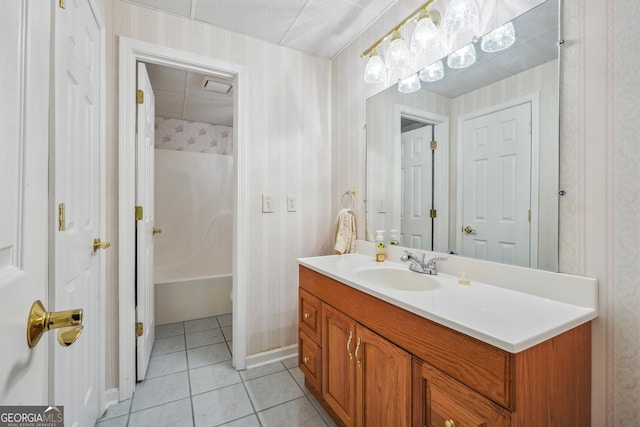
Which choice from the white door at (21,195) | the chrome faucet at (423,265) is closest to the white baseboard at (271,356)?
the chrome faucet at (423,265)

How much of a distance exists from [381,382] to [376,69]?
1.61 metres

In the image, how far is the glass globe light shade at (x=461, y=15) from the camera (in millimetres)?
1214

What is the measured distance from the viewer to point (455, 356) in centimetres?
78

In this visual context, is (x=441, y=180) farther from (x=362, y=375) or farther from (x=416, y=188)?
(x=362, y=375)

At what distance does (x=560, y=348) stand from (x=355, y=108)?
5.55ft

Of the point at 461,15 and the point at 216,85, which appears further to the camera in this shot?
the point at 216,85

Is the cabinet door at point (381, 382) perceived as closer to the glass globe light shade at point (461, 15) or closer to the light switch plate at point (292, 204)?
the light switch plate at point (292, 204)

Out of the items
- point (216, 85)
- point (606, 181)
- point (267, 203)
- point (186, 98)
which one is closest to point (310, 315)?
point (267, 203)

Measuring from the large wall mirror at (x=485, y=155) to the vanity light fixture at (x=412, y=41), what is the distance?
0.51 feet

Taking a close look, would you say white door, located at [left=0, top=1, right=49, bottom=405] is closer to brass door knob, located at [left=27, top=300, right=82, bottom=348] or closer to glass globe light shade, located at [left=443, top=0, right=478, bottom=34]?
brass door knob, located at [left=27, top=300, right=82, bottom=348]

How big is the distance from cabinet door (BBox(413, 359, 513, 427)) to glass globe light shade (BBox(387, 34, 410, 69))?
4.93 ft

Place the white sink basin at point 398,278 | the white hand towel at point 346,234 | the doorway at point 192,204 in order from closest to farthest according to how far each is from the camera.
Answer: the white sink basin at point 398,278 → the white hand towel at point 346,234 → the doorway at point 192,204

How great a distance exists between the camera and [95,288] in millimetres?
1383

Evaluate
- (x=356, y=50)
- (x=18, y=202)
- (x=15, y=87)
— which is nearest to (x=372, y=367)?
(x=18, y=202)
